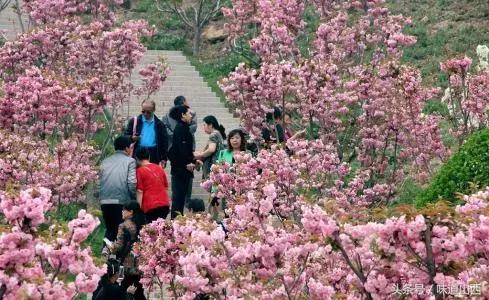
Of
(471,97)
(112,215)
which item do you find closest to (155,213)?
(112,215)

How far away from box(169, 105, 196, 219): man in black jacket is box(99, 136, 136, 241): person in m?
1.87

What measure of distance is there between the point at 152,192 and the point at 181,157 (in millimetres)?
2172

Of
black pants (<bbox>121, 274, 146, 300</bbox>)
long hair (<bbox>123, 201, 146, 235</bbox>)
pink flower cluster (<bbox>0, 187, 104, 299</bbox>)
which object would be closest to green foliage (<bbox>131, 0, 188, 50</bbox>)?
long hair (<bbox>123, 201, 146, 235</bbox>)

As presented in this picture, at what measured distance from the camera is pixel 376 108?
13.7 m

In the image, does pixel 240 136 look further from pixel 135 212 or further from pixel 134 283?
pixel 134 283

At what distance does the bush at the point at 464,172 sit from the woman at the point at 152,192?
9.59ft

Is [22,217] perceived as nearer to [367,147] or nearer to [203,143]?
[367,147]

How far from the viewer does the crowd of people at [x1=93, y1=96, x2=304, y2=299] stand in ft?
33.8

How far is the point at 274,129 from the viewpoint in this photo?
1374 centimetres

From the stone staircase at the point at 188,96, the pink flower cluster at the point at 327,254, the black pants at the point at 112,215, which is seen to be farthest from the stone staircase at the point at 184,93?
the pink flower cluster at the point at 327,254

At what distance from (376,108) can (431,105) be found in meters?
7.46

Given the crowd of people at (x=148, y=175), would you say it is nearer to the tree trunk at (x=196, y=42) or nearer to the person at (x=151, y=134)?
the person at (x=151, y=134)

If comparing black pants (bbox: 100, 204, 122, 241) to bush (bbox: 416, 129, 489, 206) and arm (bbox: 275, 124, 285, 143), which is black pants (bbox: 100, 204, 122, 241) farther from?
bush (bbox: 416, 129, 489, 206)

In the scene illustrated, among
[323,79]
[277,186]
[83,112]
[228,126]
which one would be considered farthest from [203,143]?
[277,186]
